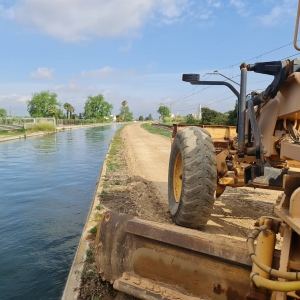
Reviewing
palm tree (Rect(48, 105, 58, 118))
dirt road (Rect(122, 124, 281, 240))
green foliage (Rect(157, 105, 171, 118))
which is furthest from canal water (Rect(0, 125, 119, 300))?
green foliage (Rect(157, 105, 171, 118))

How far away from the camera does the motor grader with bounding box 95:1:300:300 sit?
6.73ft

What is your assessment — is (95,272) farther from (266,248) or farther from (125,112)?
(125,112)

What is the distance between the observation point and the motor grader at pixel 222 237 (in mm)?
2051

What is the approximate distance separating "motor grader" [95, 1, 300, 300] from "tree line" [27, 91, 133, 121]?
75.8m

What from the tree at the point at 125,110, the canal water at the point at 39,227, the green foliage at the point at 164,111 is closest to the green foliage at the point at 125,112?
the tree at the point at 125,110

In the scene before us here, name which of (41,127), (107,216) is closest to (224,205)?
(107,216)

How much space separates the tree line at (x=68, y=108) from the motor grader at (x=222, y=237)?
7578 centimetres

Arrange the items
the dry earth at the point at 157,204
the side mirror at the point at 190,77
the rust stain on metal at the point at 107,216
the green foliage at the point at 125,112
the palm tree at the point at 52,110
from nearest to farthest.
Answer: the rust stain on metal at the point at 107,216
the side mirror at the point at 190,77
the dry earth at the point at 157,204
the palm tree at the point at 52,110
the green foliage at the point at 125,112

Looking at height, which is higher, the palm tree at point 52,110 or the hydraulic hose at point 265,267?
the palm tree at point 52,110

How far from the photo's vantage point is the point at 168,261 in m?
2.52

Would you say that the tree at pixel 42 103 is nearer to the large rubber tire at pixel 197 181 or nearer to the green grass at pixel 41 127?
the green grass at pixel 41 127

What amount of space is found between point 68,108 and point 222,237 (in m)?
102

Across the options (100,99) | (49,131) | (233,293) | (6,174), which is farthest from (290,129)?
(100,99)

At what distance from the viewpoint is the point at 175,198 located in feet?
15.5
